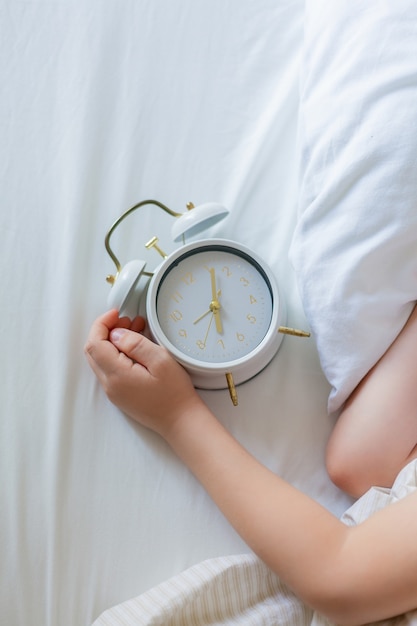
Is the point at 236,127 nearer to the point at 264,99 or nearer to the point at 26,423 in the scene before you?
A: the point at 264,99

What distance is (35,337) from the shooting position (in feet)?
3.08

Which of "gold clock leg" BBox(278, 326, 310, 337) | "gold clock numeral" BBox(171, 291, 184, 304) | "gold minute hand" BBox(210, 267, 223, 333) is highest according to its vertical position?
"gold clock numeral" BBox(171, 291, 184, 304)

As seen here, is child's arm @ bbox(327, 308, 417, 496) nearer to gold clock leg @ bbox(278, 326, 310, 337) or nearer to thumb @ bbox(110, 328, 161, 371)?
gold clock leg @ bbox(278, 326, 310, 337)

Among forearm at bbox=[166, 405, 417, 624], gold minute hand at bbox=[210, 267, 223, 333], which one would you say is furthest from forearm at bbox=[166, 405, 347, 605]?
gold minute hand at bbox=[210, 267, 223, 333]

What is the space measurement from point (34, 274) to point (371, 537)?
1.80 feet

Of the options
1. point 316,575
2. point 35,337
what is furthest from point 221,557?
point 35,337

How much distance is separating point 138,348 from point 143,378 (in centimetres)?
4

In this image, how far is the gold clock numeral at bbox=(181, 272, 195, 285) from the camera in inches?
36.1

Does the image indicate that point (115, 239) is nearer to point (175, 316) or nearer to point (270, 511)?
point (175, 316)

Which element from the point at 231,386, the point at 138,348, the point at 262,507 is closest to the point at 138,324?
the point at 138,348

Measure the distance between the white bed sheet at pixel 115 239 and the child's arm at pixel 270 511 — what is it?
0.13 feet

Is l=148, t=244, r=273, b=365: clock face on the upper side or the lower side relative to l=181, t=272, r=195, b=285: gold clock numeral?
lower

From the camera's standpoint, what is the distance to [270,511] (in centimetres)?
85

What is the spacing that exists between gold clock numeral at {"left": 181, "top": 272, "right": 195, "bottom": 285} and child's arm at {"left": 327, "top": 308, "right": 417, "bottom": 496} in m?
0.27
